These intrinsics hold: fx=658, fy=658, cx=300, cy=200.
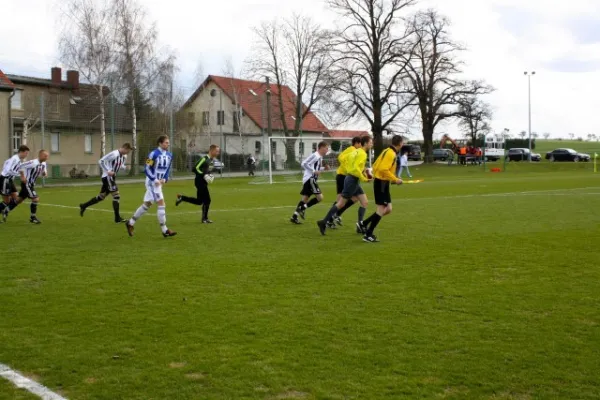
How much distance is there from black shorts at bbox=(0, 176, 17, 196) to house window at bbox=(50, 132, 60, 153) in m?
27.3

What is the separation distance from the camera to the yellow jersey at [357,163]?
12.7m

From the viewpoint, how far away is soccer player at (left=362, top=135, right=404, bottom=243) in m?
11.8

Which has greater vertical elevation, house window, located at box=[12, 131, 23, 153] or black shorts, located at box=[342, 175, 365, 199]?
house window, located at box=[12, 131, 23, 153]

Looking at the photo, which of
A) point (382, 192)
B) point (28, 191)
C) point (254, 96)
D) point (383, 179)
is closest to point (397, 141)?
point (383, 179)

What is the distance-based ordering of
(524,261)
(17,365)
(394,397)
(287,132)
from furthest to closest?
(287,132)
(524,261)
(17,365)
(394,397)

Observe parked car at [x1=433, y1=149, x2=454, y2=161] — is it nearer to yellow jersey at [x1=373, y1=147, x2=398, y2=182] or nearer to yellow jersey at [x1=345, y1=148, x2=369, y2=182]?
yellow jersey at [x1=345, y1=148, x2=369, y2=182]

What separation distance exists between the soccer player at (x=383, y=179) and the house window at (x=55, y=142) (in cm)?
3478

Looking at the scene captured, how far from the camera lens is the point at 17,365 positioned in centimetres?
516

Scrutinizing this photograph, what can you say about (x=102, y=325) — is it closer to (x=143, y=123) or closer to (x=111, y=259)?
(x=111, y=259)

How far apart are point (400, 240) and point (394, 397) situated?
7739 mm

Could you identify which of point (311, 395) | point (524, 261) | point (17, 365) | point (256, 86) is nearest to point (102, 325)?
point (17, 365)

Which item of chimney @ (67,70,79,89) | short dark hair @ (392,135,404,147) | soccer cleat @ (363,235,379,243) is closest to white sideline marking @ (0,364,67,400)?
soccer cleat @ (363,235,379,243)

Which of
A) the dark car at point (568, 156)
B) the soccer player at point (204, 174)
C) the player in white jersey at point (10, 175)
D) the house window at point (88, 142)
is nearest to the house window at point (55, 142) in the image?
the house window at point (88, 142)

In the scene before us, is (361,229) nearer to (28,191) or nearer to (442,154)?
(28,191)
